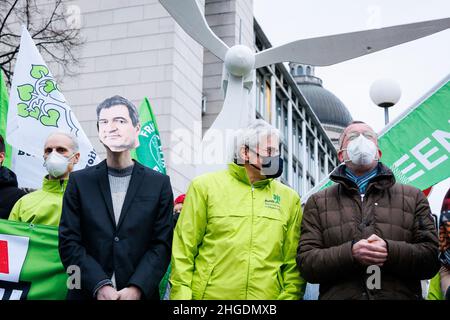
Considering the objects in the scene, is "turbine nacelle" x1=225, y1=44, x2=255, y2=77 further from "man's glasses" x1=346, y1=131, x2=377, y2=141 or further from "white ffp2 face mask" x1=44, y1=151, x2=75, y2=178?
"man's glasses" x1=346, y1=131, x2=377, y2=141

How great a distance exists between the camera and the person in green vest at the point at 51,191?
455 centimetres

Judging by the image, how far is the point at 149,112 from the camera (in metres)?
8.44

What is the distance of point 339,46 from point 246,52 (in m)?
1.24

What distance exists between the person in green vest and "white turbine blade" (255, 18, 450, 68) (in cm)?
364

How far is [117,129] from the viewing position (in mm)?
3926

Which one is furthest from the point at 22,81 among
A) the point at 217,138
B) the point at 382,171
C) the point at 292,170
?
the point at 292,170

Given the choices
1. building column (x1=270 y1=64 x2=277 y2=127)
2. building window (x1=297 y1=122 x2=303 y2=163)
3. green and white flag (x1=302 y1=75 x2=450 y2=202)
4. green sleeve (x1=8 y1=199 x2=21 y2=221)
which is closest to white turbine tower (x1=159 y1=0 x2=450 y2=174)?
green and white flag (x1=302 y1=75 x2=450 y2=202)

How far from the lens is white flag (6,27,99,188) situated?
22.4 ft

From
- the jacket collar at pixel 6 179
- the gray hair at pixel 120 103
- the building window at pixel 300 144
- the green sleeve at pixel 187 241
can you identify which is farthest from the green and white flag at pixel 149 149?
the building window at pixel 300 144

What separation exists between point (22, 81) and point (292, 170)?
32.6m

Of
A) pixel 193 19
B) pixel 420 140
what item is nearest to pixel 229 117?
pixel 193 19

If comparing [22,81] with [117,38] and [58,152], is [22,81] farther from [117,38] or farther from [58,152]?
[117,38]

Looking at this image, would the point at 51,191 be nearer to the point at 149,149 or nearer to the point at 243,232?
the point at 243,232

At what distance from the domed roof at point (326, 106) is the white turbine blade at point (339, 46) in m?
67.3
